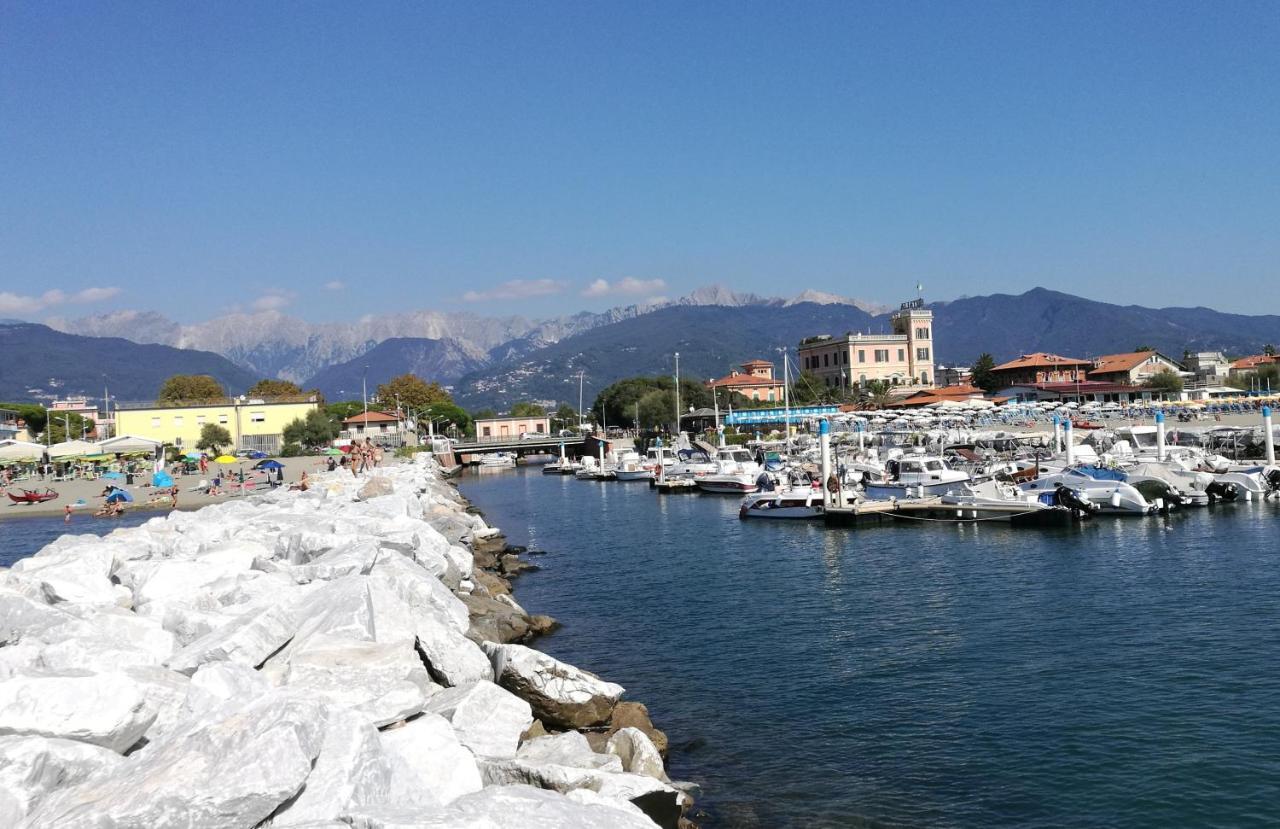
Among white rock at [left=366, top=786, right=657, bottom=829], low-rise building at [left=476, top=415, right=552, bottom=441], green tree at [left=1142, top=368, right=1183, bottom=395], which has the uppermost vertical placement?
green tree at [left=1142, top=368, right=1183, bottom=395]

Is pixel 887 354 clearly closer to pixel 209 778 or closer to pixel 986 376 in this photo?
pixel 986 376

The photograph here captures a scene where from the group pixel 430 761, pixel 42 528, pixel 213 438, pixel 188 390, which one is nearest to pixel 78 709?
pixel 430 761

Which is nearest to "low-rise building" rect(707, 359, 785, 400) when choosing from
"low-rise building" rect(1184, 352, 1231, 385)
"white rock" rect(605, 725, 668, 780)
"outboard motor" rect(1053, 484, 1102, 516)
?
"low-rise building" rect(1184, 352, 1231, 385)

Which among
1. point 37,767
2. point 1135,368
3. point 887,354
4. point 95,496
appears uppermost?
point 887,354

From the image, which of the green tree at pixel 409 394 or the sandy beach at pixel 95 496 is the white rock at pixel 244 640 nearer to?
the sandy beach at pixel 95 496

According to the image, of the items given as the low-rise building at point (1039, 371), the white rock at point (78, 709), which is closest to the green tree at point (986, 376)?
the low-rise building at point (1039, 371)

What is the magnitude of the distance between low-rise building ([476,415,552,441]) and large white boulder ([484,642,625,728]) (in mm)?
117609

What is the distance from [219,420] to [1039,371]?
94.4 m

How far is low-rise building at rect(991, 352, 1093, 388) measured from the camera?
12188 cm

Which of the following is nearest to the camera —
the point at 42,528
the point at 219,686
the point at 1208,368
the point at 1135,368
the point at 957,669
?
the point at 219,686

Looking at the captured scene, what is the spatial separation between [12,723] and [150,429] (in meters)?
99.8

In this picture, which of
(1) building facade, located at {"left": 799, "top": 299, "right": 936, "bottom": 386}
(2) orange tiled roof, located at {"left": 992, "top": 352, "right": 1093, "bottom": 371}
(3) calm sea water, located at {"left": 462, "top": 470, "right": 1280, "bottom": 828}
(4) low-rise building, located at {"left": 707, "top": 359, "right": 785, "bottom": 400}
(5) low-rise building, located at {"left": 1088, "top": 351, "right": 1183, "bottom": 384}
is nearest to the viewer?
(3) calm sea water, located at {"left": 462, "top": 470, "right": 1280, "bottom": 828}

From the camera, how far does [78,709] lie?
863cm

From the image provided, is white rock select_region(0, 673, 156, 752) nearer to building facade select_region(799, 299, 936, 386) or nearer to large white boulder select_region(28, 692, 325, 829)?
large white boulder select_region(28, 692, 325, 829)
